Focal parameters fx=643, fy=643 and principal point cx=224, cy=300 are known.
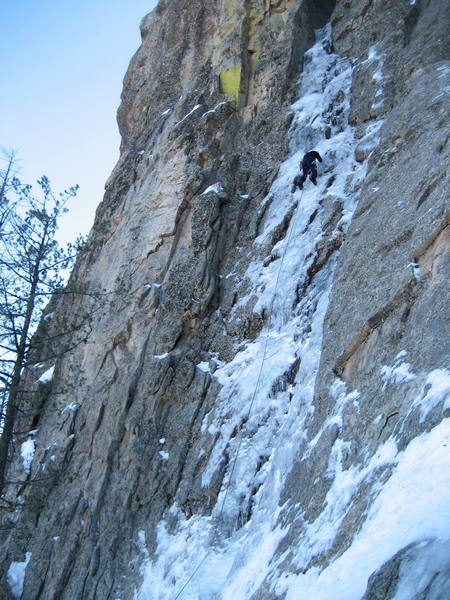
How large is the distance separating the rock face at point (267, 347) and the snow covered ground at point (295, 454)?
0.14ft

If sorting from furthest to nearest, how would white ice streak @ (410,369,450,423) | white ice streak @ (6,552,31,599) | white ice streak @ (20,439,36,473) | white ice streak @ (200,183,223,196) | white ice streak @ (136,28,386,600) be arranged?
white ice streak @ (200,183,223,196) → white ice streak @ (20,439,36,473) → white ice streak @ (6,552,31,599) → white ice streak @ (136,28,386,600) → white ice streak @ (410,369,450,423)

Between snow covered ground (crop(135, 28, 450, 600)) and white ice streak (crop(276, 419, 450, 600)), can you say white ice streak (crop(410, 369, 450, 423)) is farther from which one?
white ice streak (crop(276, 419, 450, 600))

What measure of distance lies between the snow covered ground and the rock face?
4 cm

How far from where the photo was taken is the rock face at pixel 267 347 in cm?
753

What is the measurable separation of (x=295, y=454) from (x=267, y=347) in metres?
3.21

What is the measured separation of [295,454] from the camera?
10.2 meters

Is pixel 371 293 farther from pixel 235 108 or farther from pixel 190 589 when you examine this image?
pixel 235 108

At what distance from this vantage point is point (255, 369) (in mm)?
12773

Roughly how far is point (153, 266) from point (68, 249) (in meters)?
5.18

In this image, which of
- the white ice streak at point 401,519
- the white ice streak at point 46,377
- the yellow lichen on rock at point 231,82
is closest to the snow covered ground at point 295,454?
the white ice streak at point 401,519

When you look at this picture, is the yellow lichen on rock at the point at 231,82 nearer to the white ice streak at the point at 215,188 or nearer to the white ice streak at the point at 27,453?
the white ice streak at the point at 215,188

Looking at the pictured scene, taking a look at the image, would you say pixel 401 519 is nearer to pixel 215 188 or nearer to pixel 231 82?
pixel 215 188

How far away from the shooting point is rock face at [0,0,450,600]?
753cm

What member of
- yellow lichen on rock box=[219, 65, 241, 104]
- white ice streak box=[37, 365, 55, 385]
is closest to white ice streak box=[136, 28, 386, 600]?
yellow lichen on rock box=[219, 65, 241, 104]
